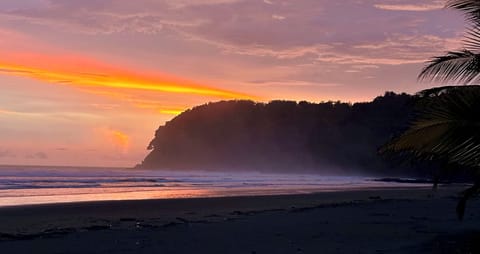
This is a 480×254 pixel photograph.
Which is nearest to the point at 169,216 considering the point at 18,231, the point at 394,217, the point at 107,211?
the point at 107,211

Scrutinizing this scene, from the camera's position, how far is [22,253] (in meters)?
10.2

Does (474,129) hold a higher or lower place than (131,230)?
higher

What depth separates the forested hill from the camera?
113000 millimetres

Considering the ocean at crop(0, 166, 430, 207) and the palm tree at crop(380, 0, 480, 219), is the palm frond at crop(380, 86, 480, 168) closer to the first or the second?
the palm tree at crop(380, 0, 480, 219)

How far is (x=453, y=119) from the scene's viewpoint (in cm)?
723

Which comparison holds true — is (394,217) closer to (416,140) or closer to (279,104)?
(416,140)

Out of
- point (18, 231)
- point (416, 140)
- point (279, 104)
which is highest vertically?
point (279, 104)

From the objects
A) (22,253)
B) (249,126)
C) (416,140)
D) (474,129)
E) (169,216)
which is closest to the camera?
(474,129)

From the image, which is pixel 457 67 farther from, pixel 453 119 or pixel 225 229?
pixel 225 229

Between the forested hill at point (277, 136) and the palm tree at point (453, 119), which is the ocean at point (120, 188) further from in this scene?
the forested hill at point (277, 136)

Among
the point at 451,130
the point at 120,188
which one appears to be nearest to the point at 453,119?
the point at 451,130

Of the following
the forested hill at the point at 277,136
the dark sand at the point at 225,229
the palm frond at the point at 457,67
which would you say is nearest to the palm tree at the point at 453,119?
the palm frond at the point at 457,67

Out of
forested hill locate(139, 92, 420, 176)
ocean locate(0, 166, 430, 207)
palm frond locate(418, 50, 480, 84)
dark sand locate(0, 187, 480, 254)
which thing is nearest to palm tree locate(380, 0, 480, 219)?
palm frond locate(418, 50, 480, 84)

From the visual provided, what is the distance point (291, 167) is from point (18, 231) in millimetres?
106600
